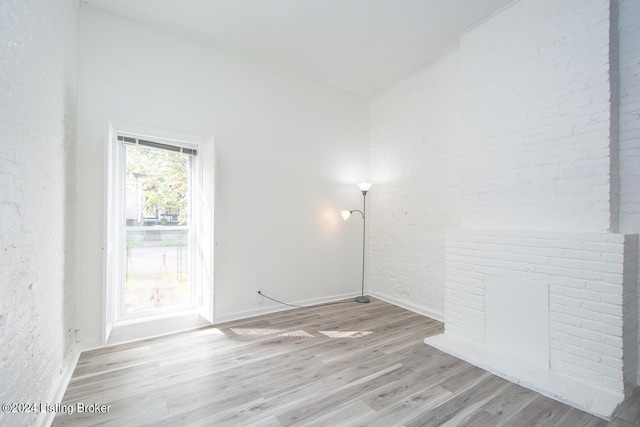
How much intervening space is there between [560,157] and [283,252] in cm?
310

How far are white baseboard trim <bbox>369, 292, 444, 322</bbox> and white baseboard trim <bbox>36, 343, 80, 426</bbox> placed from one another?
365 centimetres

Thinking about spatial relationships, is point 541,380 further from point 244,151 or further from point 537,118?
point 244,151

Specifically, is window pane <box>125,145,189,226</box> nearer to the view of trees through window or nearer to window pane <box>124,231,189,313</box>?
the view of trees through window

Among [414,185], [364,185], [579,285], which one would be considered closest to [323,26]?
[364,185]

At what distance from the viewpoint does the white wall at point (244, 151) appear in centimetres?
282

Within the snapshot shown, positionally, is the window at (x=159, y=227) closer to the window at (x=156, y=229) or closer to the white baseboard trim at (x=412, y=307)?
the window at (x=156, y=229)

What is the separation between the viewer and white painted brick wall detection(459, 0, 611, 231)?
7.63 ft

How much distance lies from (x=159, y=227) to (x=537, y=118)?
3.93m

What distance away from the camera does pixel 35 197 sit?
1.75 meters

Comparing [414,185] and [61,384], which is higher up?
[414,185]

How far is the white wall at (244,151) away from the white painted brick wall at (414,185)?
0.32m

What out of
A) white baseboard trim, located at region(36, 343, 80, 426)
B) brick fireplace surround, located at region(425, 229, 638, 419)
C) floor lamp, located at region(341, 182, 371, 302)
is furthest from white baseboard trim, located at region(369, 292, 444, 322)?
white baseboard trim, located at region(36, 343, 80, 426)

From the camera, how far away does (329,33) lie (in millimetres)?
3273

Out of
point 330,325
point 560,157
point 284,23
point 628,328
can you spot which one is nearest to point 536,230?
point 560,157
